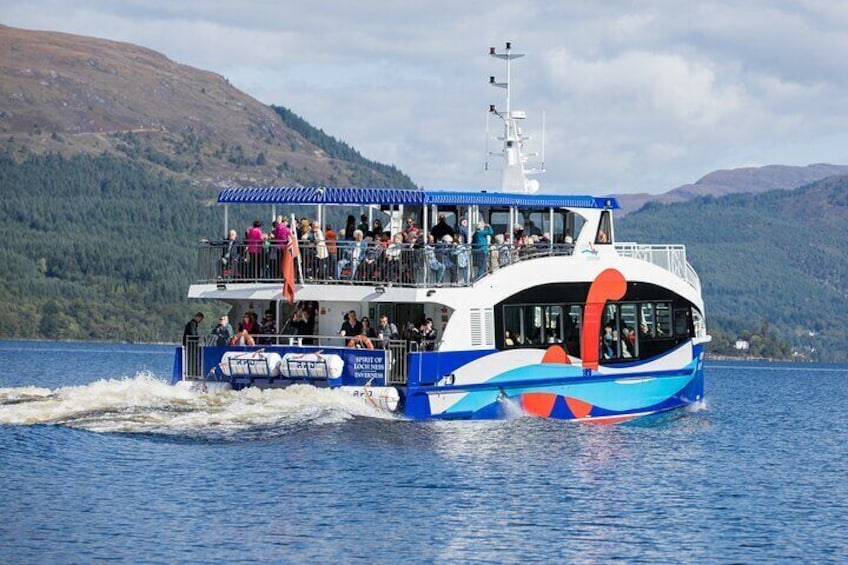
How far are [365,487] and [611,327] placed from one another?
10.8 m

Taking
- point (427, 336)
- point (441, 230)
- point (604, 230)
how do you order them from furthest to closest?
point (604, 230) → point (441, 230) → point (427, 336)

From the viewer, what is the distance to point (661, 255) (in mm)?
36656

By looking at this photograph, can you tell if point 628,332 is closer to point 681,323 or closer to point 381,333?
point 681,323

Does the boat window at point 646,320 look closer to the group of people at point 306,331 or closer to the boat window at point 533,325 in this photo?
the boat window at point 533,325

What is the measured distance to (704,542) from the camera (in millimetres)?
23094

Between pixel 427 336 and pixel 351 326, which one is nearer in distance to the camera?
pixel 427 336

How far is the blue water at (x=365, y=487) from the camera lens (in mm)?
21672

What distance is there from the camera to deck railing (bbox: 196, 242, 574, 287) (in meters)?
31.3

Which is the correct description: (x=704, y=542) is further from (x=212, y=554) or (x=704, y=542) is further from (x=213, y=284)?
(x=213, y=284)

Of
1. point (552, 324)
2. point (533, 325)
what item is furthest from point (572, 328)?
point (533, 325)

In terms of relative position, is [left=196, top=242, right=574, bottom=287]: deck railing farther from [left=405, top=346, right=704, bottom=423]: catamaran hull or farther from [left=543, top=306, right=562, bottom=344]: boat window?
[left=405, top=346, right=704, bottom=423]: catamaran hull

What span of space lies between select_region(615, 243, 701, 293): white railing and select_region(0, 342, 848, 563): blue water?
12.6ft

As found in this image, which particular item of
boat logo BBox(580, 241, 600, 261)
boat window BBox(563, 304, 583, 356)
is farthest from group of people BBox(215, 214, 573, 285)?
boat logo BBox(580, 241, 600, 261)

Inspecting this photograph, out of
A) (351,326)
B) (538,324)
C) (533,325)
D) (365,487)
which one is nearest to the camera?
(365,487)
